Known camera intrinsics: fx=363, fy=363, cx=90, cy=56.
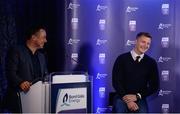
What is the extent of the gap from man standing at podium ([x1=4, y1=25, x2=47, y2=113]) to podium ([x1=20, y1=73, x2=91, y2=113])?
0.13 meters

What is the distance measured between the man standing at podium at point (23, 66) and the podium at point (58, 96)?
0.13 m

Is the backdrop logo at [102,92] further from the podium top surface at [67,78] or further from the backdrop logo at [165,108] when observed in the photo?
the podium top surface at [67,78]

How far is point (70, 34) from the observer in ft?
18.3

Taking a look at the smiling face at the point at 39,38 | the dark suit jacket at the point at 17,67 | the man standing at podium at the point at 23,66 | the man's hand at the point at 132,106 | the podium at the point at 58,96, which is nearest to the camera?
the podium at the point at 58,96

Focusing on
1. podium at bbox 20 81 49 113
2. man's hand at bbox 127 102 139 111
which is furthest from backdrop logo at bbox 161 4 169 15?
podium at bbox 20 81 49 113

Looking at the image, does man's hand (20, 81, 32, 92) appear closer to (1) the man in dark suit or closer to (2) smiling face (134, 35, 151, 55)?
(1) the man in dark suit

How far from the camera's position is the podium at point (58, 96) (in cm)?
373

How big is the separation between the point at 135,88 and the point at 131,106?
27cm

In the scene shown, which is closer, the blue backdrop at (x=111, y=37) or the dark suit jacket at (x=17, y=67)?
the dark suit jacket at (x=17, y=67)

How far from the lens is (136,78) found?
4875 mm

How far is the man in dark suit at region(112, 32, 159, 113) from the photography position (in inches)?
191

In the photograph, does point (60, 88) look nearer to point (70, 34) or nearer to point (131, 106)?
point (131, 106)

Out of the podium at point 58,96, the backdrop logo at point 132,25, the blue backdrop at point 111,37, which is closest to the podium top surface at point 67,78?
the podium at point 58,96

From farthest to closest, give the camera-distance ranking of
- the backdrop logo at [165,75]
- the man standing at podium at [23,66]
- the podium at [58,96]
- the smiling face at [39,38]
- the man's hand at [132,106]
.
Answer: the backdrop logo at [165,75] < the man's hand at [132,106] < the smiling face at [39,38] < the man standing at podium at [23,66] < the podium at [58,96]
